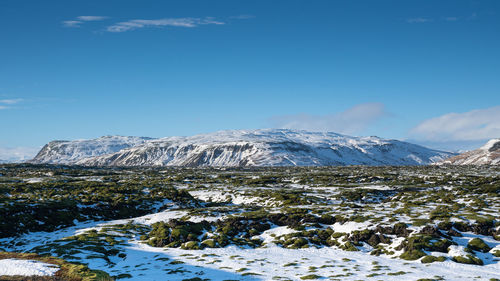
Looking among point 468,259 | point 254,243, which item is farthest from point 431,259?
point 254,243

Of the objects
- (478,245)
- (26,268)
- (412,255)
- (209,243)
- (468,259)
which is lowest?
(209,243)

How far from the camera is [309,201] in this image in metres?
70.8

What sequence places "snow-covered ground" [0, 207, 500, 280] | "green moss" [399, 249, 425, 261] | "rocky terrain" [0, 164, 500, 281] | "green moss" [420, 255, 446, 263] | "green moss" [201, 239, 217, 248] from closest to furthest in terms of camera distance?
"snow-covered ground" [0, 207, 500, 280] < "rocky terrain" [0, 164, 500, 281] < "green moss" [420, 255, 446, 263] < "green moss" [399, 249, 425, 261] < "green moss" [201, 239, 217, 248]

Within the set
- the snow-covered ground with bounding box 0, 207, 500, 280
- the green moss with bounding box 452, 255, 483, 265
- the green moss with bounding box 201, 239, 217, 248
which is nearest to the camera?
the snow-covered ground with bounding box 0, 207, 500, 280

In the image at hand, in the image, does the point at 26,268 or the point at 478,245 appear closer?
the point at 26,268

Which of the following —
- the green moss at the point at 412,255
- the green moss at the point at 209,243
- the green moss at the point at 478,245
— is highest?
the green moss at the point at 478,245

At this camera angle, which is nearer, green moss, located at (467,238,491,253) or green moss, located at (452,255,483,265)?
green moss, located at (452,255,483,265)

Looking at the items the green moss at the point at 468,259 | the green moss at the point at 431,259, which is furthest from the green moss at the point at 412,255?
the green moss at the point at 468,259

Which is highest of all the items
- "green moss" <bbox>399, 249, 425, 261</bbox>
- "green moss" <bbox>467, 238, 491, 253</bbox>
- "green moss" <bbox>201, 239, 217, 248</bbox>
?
"green moss" <bbox>467, 238, 491, 253</bbox>

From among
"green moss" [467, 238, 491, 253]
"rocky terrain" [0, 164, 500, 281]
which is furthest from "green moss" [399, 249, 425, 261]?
"green moss" [467, 238, 491, 253]

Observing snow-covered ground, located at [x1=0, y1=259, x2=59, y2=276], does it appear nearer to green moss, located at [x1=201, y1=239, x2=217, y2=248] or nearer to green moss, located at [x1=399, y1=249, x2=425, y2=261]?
green moss, located at [x1=201, y1=239, x2=217, y2=248]

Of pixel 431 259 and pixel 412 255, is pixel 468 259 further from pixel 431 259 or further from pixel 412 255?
pixel 412 255

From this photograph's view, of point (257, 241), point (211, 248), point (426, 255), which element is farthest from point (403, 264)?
point (211, 248)

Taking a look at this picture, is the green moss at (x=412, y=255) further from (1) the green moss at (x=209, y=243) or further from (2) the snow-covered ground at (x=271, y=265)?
(1) the green moss at (x=209, y=243)
